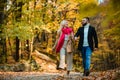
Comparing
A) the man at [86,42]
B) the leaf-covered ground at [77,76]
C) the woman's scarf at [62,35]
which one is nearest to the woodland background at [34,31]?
the man at [86,42]

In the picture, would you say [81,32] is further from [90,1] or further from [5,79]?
[90,1]

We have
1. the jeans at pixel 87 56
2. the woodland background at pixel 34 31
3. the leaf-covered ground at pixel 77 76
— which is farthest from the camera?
the woodland background at pixel 34 31

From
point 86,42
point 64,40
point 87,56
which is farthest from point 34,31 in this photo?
point 87,56

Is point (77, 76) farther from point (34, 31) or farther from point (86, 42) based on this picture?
point (34, 31)

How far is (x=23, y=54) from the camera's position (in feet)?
104

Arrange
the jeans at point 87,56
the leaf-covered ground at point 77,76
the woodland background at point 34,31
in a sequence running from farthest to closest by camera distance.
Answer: the woodland background at point 34,31
the jeans at point 87,56
the leaf-covered ground at point 77,76

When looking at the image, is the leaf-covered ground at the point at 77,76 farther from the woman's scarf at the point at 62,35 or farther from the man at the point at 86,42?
the woman's scarf at the point at 62,35

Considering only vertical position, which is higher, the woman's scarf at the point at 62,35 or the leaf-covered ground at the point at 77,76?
the woman's scarf at the point at 62,35

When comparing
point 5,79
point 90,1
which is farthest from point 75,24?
point 90,1

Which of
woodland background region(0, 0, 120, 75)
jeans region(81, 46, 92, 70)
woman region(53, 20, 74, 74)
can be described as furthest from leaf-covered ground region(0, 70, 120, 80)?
woodland background region(0, 0, 120, 75)

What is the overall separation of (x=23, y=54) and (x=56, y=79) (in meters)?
21.0

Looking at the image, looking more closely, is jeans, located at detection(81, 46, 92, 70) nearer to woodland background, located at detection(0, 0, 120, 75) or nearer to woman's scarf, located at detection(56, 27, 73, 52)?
woodland background, located at detection(0, 0, 120, 75)

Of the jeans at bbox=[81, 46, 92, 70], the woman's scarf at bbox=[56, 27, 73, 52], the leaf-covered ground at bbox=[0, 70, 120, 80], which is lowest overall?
the leaf-covered ground at bbox=[0, 70, 120, 80]

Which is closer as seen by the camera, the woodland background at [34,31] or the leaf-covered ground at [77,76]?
the leaf-covered ground at [77,76]
